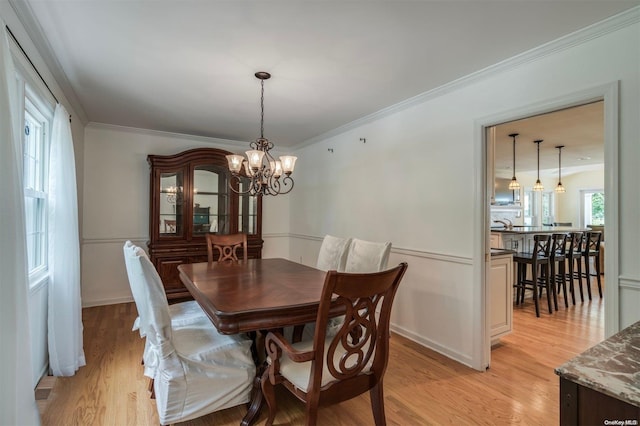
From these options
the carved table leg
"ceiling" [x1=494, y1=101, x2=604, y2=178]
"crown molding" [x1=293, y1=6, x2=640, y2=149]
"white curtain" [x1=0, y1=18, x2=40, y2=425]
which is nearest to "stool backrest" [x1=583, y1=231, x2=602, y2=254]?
"ceiling" [x1=494, y1=101, x2=604, y2=178]

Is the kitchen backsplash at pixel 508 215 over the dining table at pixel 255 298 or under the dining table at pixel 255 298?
over

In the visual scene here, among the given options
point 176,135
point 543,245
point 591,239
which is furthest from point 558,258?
point 176,135

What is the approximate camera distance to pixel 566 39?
79.1 inches

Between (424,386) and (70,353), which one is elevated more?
(70,353)

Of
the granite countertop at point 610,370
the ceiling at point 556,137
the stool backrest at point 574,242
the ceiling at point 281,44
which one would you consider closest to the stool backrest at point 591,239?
the stool backrest at point 574,242

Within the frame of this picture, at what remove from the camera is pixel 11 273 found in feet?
4.69

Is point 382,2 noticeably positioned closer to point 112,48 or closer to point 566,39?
point 566,39

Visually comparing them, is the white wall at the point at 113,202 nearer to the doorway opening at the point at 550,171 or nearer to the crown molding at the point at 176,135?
the crown molding at the point at 176,135

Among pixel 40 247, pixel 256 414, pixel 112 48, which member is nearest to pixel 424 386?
pixel 256 414

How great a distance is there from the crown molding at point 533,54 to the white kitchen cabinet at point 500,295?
1572mm

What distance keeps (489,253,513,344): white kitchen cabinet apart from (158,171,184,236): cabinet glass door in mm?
3776

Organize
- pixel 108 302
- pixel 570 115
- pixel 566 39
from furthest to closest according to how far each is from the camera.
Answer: pixel 108 302
pixel 570 115
pixel 566 39

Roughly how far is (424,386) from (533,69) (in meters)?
2.38

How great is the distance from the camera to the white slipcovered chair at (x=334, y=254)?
292cm
